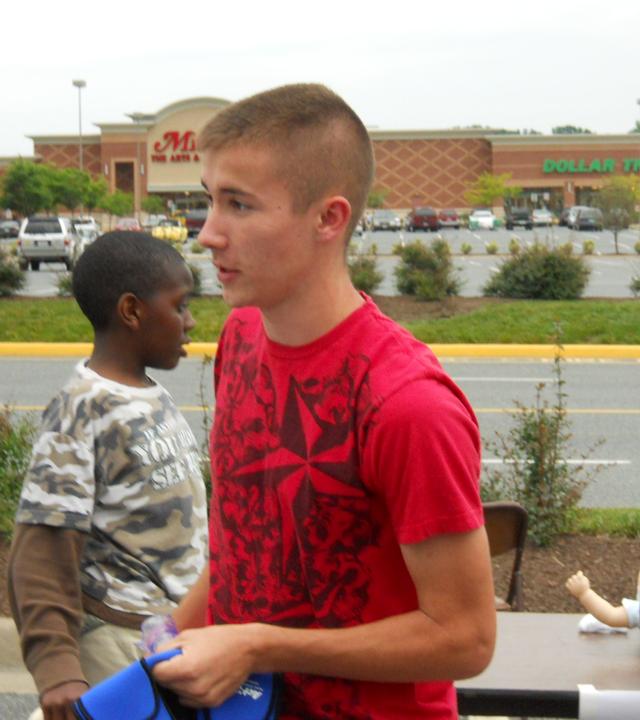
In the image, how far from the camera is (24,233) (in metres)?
38.6

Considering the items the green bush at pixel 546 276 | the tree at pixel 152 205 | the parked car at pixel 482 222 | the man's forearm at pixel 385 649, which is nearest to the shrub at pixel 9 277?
the green bush at pixel 546 276

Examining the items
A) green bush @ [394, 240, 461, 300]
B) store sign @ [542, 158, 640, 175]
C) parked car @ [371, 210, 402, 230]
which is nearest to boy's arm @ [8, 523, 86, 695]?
green bush @ [394, 240, 461, 300]

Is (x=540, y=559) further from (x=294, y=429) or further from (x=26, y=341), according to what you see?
(x=26, y=341)

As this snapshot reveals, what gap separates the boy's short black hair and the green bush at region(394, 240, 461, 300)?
18112 mm

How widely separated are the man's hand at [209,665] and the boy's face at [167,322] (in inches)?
49.6

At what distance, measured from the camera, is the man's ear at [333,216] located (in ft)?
6.39

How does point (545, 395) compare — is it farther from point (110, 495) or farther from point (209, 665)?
point (209, 665)

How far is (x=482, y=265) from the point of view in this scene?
37.8 metres

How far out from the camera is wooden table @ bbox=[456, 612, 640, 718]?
3.21 meters

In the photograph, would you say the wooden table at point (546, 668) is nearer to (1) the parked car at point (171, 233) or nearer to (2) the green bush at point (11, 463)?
(2) the green bush at point (11, 463)

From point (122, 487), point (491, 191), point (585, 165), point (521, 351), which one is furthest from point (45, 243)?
point (585, 165)

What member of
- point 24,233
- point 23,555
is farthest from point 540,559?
point 24,233

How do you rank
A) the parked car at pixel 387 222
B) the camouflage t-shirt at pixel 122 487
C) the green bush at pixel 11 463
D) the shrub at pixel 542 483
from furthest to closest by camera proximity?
1. the parked car at pixel 387 222
2. the shrub at pixel 542 483
3. the green bush at pixel 11 463
4. the camouflage t-shirt at pixel 122 487

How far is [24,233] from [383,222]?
3587 cm
